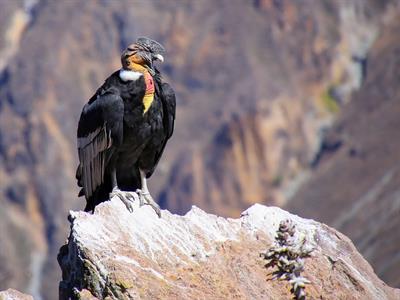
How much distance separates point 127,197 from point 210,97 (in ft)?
482

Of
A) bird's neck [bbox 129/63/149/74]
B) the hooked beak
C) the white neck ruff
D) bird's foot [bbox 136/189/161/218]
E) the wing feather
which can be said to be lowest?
bird's foot [bbox 136/189/161/218]

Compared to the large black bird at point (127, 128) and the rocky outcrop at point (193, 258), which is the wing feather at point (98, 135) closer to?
the large black bird at point (127, 128)

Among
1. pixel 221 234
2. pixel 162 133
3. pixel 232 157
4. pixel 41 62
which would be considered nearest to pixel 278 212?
pixel 221 234

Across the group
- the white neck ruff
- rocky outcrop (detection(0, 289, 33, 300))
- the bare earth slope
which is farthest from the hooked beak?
the bare earth slope

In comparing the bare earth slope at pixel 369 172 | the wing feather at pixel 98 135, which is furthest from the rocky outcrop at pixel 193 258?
the bare earth slope at pixel 369 172

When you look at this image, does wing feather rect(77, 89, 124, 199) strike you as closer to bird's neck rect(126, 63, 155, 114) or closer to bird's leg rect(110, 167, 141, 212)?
bird's leg rect(110, 167, 141, 212)

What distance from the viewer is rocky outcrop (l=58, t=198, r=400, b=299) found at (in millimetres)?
18688

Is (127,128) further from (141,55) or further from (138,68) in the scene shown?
(141,55)

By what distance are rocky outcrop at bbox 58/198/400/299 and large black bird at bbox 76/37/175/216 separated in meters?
1.07

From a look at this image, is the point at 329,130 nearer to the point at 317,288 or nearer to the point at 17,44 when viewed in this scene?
the point at 17,44

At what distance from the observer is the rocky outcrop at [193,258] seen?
1869 cm

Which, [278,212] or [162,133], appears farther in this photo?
[162,133]

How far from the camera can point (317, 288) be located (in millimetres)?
19375

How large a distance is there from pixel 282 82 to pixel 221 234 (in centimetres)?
13991
